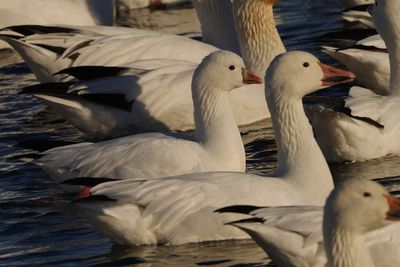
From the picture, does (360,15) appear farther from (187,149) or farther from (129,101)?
(187,149)

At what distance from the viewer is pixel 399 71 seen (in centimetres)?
1155

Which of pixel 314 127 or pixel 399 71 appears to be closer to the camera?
pixel 314 127

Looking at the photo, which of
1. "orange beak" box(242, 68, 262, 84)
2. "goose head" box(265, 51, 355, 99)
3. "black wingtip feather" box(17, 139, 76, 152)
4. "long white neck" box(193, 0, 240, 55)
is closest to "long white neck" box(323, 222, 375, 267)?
"goose head" box(265, 51, 355, 99)

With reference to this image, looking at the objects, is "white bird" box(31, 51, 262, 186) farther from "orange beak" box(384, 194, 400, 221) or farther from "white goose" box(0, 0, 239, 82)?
"orange beak" box(384, 194, 400, 221)

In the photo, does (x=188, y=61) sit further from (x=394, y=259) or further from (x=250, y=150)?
(x=394, y=259)

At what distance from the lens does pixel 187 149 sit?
9891mm

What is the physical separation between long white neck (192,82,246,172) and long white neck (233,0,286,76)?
2452 mm

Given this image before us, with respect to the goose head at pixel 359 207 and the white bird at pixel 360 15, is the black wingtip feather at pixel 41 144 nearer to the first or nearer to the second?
the goose head at pixel 359 207

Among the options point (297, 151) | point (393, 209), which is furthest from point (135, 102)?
point (393, 209)

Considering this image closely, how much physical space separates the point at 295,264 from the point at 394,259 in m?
0.52

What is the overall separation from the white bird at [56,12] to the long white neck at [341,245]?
30.5ft

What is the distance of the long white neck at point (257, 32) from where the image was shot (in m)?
12.6

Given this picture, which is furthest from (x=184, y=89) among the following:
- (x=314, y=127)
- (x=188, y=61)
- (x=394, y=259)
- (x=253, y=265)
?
(x=394, y=259)

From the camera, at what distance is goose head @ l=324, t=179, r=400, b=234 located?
6895 millimetres
